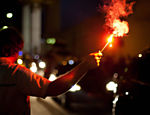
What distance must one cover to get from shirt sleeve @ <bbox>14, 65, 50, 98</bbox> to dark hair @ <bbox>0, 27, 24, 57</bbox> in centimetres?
21

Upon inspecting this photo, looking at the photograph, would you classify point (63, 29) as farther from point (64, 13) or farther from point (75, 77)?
point (75, 77)

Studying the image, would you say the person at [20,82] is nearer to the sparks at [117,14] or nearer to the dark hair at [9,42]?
the dark hair at [9,42]

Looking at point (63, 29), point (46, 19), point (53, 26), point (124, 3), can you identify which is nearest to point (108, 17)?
point (124, 3)

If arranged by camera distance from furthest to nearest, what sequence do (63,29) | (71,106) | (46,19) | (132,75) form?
(46,19) → (63,29) → (71,106) → (132,75)

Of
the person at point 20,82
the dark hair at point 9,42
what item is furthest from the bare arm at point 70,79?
the dark hair at point 9,42

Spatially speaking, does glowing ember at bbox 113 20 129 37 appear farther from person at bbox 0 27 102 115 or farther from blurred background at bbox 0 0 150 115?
person at bbox 0 27 102 115

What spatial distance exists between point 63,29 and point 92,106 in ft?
82.6

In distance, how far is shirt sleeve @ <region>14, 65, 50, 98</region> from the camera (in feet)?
5.82

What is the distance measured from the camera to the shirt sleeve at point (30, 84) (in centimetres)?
177

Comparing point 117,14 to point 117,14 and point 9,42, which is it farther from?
point 9,42

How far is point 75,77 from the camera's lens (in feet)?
6.00

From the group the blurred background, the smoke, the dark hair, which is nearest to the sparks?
the smoke

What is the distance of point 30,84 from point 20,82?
0.09 meters

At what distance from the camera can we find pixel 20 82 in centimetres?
181
